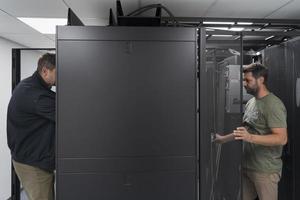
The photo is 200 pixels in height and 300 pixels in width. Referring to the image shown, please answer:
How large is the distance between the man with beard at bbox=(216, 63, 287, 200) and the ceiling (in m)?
0.54

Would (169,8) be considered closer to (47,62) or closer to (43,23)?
(47,62)

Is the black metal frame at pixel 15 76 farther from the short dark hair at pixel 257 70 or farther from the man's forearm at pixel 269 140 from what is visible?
the man's forearm at pixel 269 140

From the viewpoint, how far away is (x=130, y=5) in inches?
82.9

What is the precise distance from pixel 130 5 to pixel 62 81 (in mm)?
1000

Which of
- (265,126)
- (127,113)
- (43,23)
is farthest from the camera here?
(43,23)

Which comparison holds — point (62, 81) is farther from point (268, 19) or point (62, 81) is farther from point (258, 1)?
point (268, 19)

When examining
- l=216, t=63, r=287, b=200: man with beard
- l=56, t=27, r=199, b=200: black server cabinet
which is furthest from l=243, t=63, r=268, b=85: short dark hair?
l=56, t=27, r=199, b=200: black server cabinet

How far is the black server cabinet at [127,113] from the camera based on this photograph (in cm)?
140

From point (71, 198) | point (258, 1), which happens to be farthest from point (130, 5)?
point (71, 198)

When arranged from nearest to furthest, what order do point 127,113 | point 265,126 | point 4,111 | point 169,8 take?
point 127,113, point 265,126, point 169,8, point 4,111

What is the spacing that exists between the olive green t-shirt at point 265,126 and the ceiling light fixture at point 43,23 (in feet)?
6.15

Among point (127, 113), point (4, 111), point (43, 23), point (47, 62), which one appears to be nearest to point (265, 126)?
point (127, 113)

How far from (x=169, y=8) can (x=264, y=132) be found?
118cm

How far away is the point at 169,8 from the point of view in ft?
7.11
